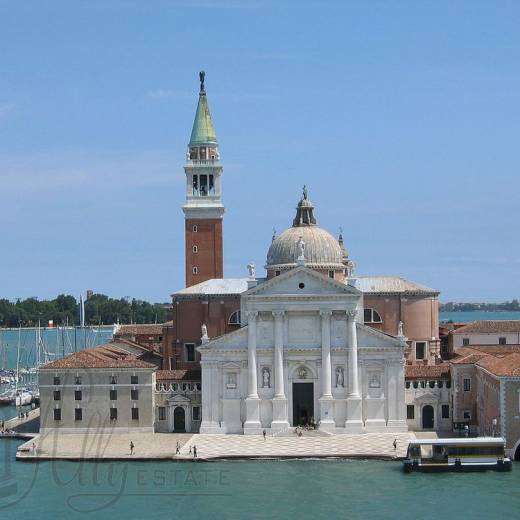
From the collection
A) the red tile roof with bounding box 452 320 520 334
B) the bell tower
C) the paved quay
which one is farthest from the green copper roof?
the paved quay

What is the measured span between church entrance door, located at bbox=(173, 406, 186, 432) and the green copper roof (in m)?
24.7

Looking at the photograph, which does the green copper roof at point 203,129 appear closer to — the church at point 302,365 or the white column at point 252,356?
the church at point 302,365

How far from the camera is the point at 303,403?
59.9 metres

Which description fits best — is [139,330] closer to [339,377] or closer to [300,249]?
[300,249]

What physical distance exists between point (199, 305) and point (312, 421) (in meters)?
10.6

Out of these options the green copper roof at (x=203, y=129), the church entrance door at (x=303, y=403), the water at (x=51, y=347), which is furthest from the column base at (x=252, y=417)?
the water at (x=51, y=347)

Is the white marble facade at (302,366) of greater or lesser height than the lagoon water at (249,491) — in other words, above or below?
above

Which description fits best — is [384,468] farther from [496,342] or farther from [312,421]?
[496,342]

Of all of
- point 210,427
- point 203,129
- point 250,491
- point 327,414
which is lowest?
point 250,491

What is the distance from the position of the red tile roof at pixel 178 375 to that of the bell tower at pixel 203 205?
1648 centimetres

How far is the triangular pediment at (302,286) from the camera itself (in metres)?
59.0

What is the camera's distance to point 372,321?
65.9m

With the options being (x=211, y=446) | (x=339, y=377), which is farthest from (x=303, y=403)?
(x=211, y=446)

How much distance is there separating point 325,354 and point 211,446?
739cm
